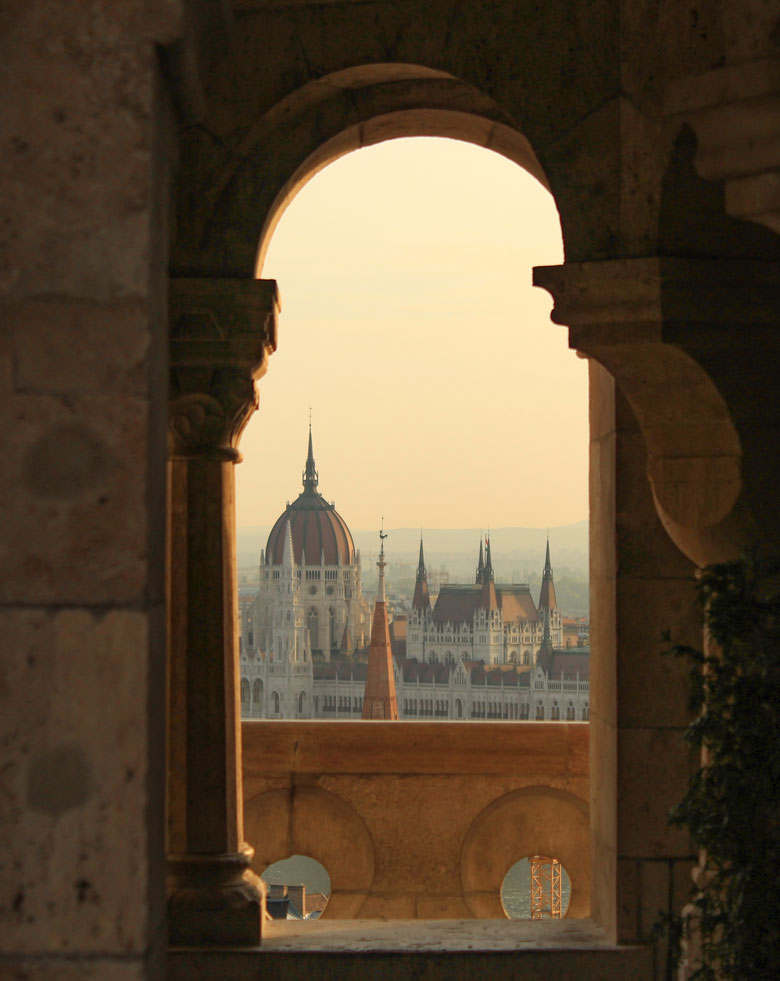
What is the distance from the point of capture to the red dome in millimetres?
29142

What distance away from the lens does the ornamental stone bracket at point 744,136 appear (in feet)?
7.57

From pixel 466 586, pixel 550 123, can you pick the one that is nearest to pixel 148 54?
pixel 550 123

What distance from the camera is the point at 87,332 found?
1.68 metres

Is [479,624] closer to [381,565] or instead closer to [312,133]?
[381,565]

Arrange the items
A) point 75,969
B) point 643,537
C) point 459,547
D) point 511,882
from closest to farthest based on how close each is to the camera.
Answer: point 75,969 < point 643,537 < point 511,882 < point 459,547

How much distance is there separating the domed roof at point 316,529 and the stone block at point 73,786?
26.9 meters

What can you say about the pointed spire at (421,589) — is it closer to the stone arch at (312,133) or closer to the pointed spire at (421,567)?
the pointed spire at (421,567)

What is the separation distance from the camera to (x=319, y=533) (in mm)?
31328

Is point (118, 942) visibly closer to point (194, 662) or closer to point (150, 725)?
point (150, 725)

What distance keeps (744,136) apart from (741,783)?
55.3 inches

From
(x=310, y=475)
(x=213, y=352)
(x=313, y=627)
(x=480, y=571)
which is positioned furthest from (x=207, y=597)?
(x=313, y=627)

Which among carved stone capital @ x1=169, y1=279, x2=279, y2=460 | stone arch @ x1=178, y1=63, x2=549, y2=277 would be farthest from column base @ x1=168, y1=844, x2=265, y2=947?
stone arch @ x1=178, y1=63, x2=549, y2=277

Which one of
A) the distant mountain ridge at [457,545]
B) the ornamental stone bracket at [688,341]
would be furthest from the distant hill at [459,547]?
the ornamental stone bracket at [688,341]

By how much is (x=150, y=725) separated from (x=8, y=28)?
3.24 ft
